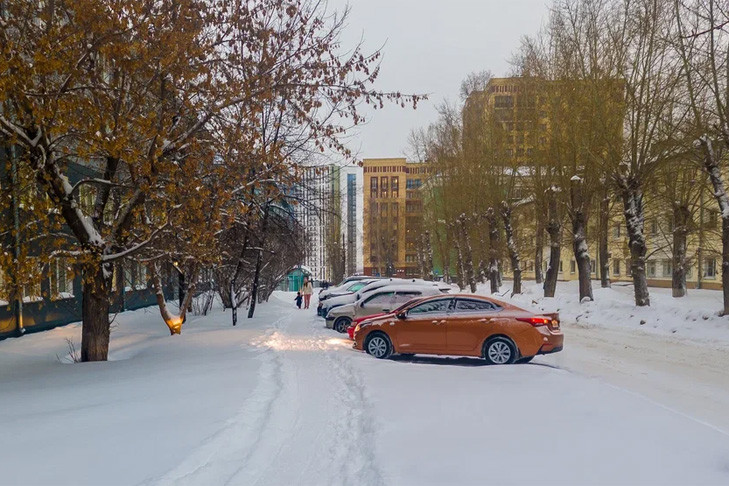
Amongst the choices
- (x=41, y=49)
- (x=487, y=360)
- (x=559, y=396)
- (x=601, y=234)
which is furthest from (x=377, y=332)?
(x=601, y=234)

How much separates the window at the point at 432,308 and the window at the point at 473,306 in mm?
247

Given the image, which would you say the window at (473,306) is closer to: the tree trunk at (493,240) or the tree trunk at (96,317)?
the tree trunk at (96,317)

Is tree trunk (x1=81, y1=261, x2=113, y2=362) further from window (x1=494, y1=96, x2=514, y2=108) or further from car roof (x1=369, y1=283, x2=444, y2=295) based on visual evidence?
window (x1=494, y1=96, x2=514, y2=108)

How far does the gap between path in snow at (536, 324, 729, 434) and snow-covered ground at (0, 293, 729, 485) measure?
0.26ft

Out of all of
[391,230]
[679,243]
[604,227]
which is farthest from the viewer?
[391,230]

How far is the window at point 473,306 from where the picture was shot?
36.0 feet

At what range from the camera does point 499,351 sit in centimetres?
1066

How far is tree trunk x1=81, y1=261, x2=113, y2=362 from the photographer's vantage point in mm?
11320

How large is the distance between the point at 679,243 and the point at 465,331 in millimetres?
20748

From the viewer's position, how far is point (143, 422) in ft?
20.4

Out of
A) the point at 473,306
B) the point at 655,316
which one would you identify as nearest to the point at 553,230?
the point at 655,316

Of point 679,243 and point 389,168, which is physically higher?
point 389,168

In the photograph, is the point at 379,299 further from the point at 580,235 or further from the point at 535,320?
the point at 580,235

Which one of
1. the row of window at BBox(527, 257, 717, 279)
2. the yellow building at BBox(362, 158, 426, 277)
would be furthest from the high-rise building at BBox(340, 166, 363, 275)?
the row of window at BBox(527, 257, 717, 279)
